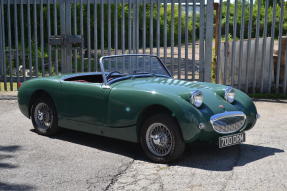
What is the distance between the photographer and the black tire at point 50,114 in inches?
261

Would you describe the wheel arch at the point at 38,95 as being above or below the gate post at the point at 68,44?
→ below

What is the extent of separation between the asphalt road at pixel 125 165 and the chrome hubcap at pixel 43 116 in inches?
6.7

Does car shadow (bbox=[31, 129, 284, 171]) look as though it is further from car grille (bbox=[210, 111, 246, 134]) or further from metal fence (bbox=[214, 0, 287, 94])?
metal fence (bbox=[214, 0, 287, 94])

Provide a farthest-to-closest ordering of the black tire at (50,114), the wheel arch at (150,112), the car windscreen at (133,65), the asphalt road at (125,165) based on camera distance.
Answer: the black tire at (50,114) < the car windscreen at (133,65) < the wheel arch at (150,112) < the asphalt road at (125,165)

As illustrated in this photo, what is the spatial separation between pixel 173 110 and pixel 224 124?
648 millimetres

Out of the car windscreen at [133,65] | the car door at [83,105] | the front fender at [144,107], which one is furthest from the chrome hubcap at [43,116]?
the front fender at [144,107]

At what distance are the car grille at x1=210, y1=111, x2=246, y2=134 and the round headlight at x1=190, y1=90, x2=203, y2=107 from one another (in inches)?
8.8

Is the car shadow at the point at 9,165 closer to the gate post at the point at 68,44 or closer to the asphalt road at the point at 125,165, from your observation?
the asphalt road at the point at 125,165

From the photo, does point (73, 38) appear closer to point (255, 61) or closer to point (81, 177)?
point (255, 61)

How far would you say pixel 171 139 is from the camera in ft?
17.1

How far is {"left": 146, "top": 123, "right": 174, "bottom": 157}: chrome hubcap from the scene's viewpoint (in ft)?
17.3

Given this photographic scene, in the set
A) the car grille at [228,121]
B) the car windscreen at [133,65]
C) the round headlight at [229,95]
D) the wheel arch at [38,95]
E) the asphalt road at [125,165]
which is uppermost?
the car windscreen at [133,65]

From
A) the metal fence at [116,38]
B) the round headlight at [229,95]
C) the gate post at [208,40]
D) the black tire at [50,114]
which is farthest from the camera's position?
the metal fence at [116,38]

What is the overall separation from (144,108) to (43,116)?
2.09m
